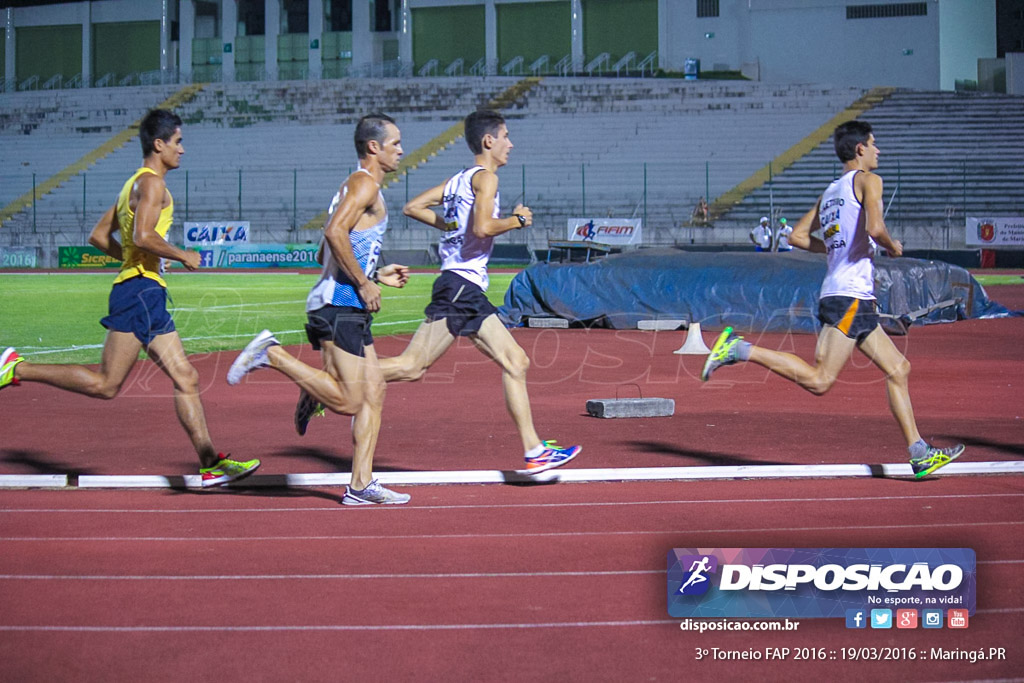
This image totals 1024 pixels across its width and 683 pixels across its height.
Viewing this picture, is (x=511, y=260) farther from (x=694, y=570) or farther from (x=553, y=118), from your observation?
(x=694, y=570)

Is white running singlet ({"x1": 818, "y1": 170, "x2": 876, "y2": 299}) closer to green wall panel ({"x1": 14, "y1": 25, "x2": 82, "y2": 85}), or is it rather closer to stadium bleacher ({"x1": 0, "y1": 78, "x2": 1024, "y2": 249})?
stadium bleacher ({"x1": 0, "y1": 78, "x2": 1024, "y2": 249})

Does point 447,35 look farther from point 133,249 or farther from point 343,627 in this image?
point 343,627

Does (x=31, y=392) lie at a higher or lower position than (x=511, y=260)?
lower

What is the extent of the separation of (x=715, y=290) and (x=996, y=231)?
22740 millimetres

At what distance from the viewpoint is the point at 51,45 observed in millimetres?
63875

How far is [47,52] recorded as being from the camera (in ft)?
210

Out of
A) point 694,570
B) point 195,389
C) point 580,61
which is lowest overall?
point 694,570

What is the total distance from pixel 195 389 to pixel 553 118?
44.6m

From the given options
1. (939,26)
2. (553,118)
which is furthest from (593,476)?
(939,26)

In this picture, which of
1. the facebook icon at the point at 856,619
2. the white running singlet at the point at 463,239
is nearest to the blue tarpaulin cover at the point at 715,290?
the white running singlet at the point at 463,239

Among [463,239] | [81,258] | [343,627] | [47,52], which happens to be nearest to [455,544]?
[343,627]

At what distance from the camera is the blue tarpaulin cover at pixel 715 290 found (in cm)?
1847

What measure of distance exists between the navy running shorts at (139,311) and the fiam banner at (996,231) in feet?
117

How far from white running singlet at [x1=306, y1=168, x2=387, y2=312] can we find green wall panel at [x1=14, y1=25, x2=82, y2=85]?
61.9 meters
